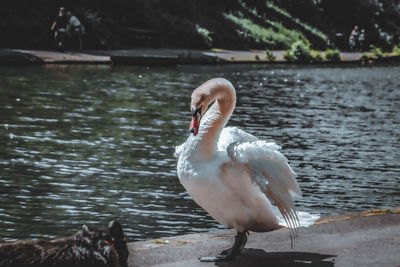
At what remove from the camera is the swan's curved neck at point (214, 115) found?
19.5ft

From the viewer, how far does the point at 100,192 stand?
971 cm

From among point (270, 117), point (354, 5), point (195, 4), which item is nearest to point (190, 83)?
point (270, 117)

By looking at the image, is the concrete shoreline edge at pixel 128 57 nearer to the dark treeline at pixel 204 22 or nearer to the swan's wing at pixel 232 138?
the dark treeline at pixel 204 22

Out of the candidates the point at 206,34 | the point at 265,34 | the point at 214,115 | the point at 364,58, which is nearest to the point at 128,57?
the point at 206,34

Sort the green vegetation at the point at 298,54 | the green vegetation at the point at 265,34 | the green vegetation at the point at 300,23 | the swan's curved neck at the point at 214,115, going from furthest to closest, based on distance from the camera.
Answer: the green vegetation at the point at 300,23, the green vegetation at the point at 265,34, the green vegetation at the point at 298,54, the swan's curved neck at the point at 214,115

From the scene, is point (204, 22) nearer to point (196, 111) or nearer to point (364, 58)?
point (364, 58)

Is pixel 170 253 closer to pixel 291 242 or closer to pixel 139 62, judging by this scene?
pixel 291 242

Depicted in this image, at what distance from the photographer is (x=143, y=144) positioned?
13.1 meters

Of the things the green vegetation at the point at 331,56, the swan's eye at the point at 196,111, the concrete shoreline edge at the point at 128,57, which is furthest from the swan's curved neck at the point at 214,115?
the green vegetation at the point at 331,56

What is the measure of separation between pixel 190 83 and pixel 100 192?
1370 centimetres

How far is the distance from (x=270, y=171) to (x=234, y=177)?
0.93 feet

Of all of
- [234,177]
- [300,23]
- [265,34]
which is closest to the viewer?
[234,177]

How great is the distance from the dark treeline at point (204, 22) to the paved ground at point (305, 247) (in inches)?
1013

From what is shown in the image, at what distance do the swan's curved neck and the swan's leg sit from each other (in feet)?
2.18
